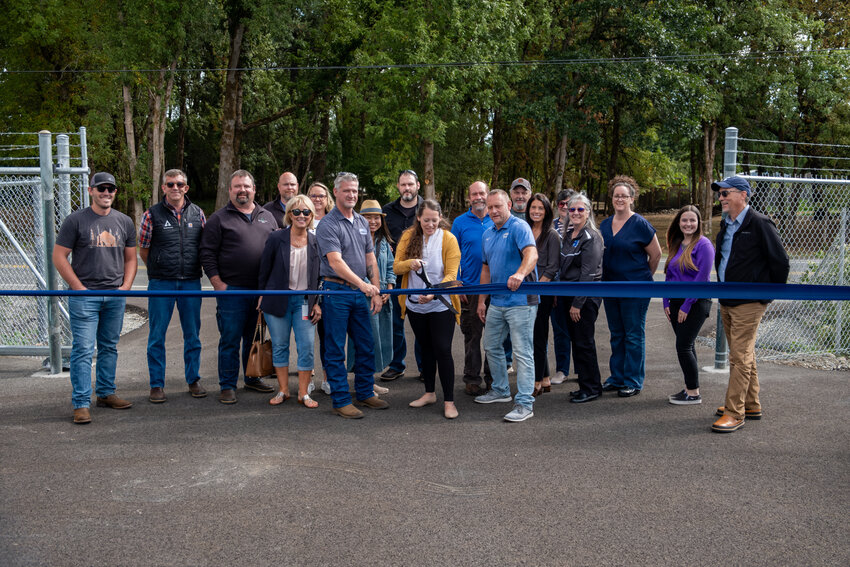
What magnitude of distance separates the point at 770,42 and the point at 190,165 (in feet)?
131

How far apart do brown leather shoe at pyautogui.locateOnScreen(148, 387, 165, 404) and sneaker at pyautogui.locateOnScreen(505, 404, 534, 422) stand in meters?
3.04

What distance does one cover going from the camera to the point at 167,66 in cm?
2862

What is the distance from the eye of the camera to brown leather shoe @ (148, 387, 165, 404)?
21.0ft

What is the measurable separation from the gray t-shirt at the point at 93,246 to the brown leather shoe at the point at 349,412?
2154mm

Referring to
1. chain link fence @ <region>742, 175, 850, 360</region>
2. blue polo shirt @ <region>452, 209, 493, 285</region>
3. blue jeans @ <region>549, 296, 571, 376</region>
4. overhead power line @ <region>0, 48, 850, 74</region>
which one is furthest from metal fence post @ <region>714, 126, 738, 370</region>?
overhead power line @ <region>0, 48, 850, 74</region>

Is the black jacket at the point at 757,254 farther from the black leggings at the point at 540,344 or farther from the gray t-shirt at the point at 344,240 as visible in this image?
the gray t-shirt at the point at 344,240

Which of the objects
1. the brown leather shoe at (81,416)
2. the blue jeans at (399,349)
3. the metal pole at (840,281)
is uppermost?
the metal pole at (840,281)

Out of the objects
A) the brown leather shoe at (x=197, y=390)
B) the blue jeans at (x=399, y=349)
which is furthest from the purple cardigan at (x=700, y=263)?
the brown leather shoe at (x=197, y=390)

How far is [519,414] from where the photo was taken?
231 inches

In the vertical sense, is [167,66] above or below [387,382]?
above

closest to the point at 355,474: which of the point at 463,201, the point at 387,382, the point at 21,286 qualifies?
the point at 387,382

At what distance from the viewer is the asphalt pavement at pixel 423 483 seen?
3662mm

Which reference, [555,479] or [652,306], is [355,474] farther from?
[652,306]

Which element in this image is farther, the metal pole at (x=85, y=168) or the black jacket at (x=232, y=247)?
the metal pole at (x=85, y=168)
